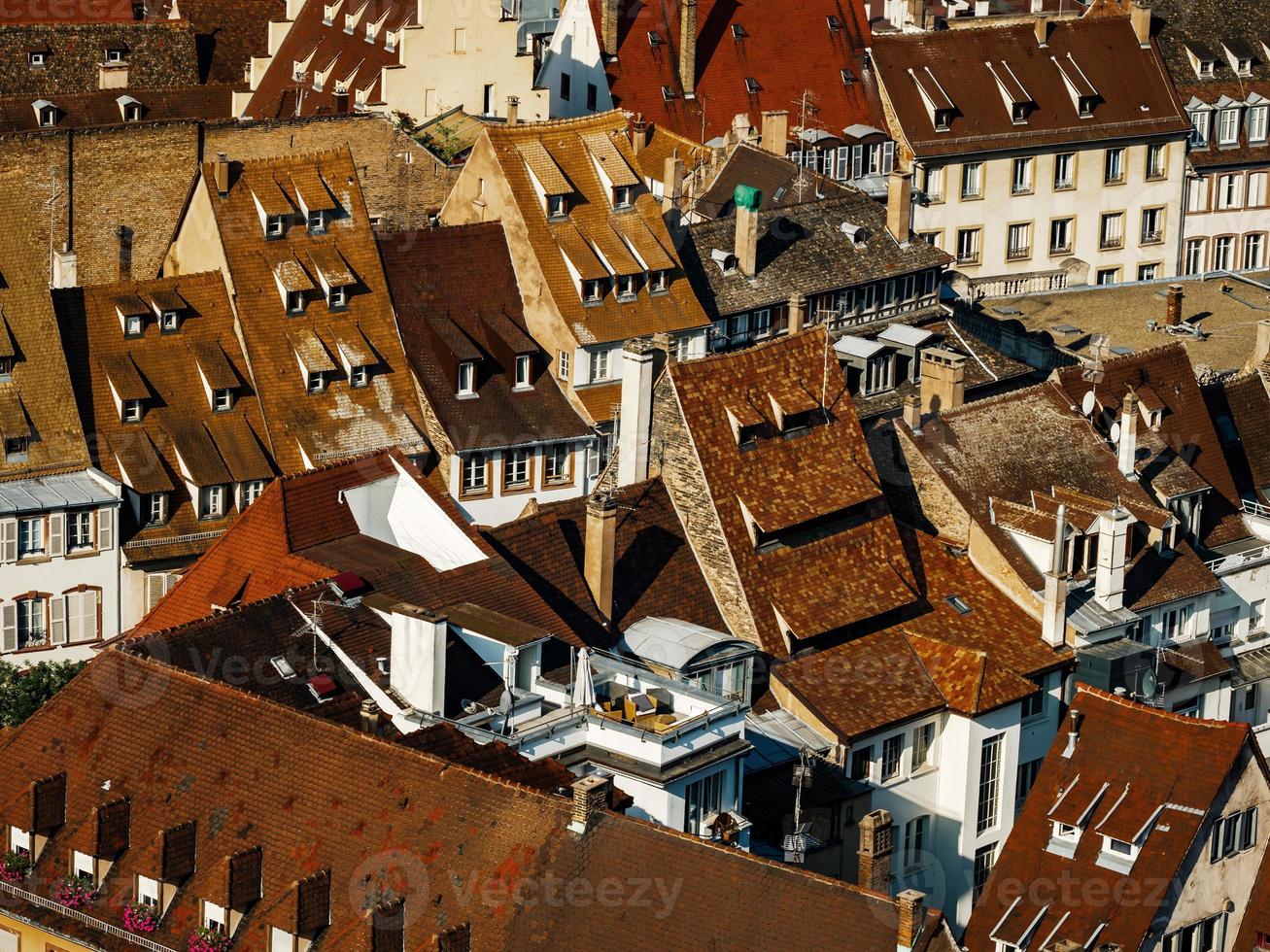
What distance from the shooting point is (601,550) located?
101250 millimetres

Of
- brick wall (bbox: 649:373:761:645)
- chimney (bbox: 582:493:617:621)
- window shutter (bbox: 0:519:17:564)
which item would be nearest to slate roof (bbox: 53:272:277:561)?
window shutter (bbox: 0:519:17:564)

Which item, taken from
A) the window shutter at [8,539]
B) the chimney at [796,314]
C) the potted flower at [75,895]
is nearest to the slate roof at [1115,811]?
the potted flower at [75,895]

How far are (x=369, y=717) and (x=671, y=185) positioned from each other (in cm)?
5086

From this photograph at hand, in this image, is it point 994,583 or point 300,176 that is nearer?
point 994,583

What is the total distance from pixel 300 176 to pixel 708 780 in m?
39.0

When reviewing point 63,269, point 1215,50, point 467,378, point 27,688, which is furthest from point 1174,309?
point 27,688

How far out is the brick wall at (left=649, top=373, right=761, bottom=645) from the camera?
10450 cm

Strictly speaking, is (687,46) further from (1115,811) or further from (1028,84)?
(1115,811)

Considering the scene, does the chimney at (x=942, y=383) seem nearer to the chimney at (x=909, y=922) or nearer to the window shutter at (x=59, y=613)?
the window shutter at (x=59, y=613)

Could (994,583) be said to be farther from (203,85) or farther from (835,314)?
(203,85)

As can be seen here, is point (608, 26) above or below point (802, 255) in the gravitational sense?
above

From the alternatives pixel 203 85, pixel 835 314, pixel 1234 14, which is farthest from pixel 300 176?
pixel 1234 14

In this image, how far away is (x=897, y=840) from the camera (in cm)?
10138

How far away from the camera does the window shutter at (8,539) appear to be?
365 ft
